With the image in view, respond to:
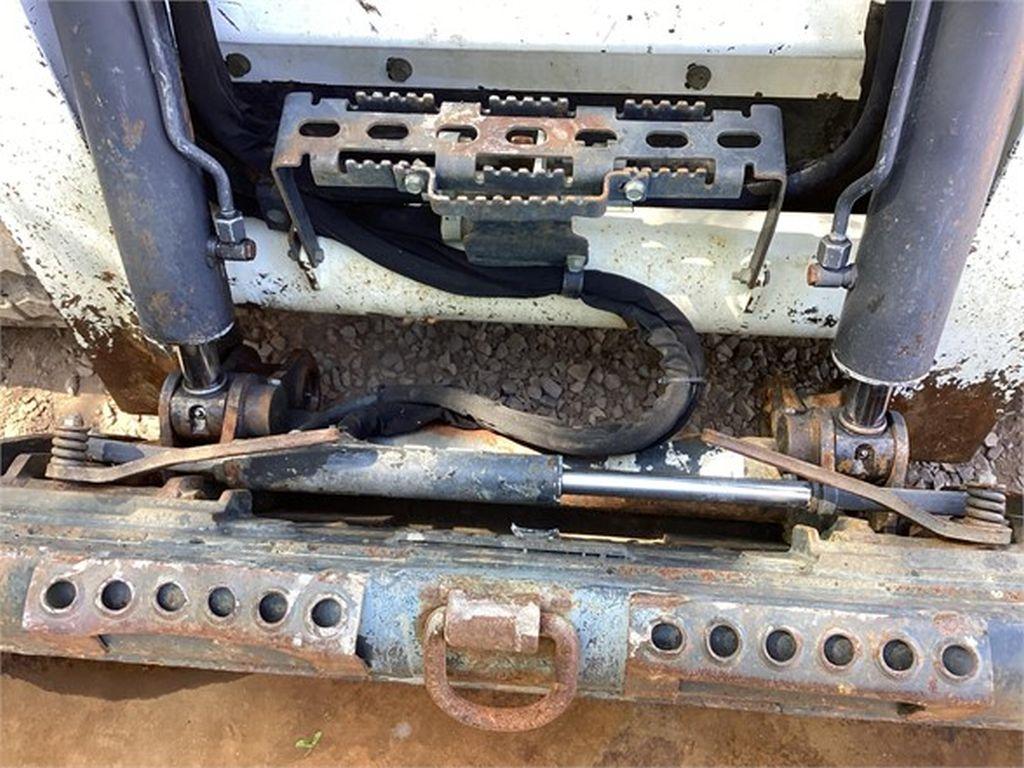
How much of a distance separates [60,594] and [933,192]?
102 cm

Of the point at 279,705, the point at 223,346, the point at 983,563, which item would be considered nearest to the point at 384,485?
the point at 223,346

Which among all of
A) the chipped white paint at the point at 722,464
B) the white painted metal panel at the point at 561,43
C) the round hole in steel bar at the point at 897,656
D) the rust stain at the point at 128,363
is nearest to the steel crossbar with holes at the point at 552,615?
the round hole in steel bar at the point at 897,656

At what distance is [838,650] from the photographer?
3.05ft

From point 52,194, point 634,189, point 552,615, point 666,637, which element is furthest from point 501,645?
point 52,194

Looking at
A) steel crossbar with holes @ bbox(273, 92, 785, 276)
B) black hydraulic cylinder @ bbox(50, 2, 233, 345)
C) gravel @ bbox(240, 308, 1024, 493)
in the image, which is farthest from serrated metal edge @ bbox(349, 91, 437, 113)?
gravel @ bbox(240, 308, 1024, 493)

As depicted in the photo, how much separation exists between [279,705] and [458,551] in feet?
1.79

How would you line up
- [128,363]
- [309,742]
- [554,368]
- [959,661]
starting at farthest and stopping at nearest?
[554,368], [128,363], [309,742], [959,661]

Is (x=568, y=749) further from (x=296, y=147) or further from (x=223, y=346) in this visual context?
(x=296, y=147)

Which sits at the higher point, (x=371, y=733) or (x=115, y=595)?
(x=115, y=595)

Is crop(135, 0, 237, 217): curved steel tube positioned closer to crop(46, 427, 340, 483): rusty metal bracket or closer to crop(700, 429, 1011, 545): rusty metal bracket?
crop(46, 427, 340, 483): rusty metal bracket

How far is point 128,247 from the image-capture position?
109 centimetres

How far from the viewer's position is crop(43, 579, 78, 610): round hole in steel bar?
3.17 ft

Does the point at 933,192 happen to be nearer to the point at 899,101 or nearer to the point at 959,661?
the point at 899,101

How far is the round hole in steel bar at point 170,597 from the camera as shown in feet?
3.14
